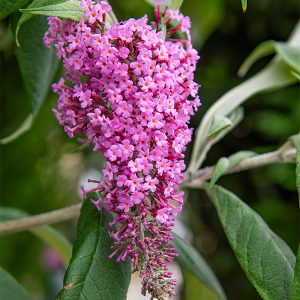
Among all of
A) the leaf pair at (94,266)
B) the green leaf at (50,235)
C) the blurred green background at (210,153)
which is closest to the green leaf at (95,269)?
the leaf pair at (94,266)

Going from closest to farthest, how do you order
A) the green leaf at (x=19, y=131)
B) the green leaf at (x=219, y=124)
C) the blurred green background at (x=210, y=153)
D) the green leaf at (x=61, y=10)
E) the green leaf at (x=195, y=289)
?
the green leaf at (x=61, y=10) → the green leaf at (x=219, y=124) → the green leaf at (x=19, y=131) → the green leaf at (x=195, y=289) → the blurred green background at (x=210, y=153)

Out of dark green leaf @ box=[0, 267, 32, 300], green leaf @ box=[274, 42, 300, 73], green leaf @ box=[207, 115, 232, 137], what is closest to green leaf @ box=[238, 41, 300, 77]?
green leaf @ box=[274, 42, 300, 73]

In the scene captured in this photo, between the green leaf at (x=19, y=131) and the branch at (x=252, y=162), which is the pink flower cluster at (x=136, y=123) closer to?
the branch at (x=252, y=162)

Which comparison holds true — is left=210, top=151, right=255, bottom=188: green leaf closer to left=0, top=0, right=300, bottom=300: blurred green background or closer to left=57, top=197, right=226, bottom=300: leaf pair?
left=57, top=197, right=226, bottom=300: leaf pair

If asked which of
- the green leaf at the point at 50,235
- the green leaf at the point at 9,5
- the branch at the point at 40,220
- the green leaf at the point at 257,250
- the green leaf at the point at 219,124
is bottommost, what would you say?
the green leaf at the point at 50,235

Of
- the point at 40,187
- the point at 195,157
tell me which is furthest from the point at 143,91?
the point at 40,187
